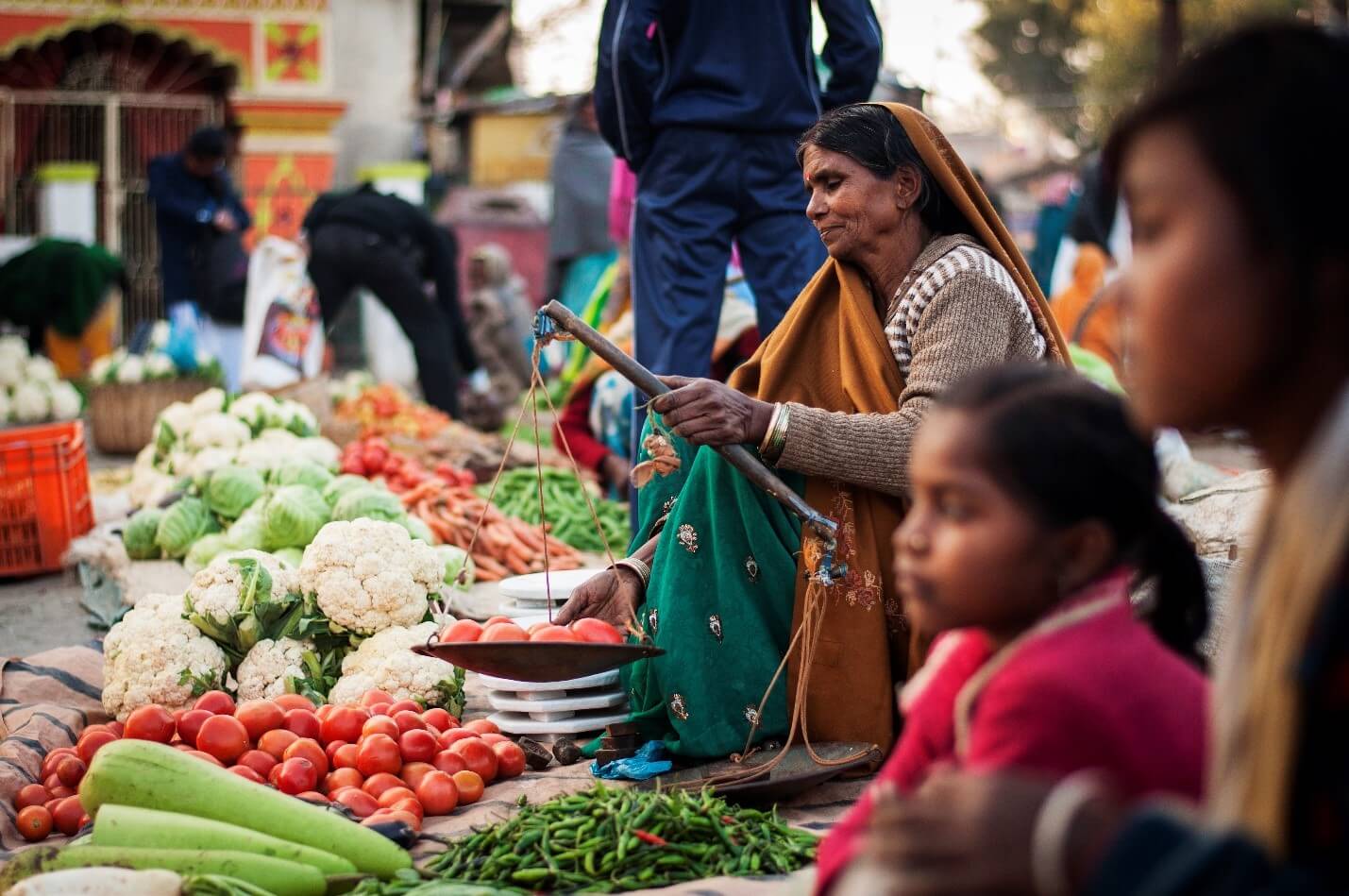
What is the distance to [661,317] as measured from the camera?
4.77 metres

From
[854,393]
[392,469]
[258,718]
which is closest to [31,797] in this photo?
[258,718]

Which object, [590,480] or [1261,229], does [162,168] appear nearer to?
[590,480]

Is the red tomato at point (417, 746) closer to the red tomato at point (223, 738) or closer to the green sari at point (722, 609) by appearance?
the red tomato at point (223, 738)

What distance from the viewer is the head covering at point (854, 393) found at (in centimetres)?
301

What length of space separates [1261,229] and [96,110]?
1665 centimetres

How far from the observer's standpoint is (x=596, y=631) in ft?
10.2

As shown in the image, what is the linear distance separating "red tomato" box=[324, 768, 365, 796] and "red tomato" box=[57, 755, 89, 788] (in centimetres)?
57

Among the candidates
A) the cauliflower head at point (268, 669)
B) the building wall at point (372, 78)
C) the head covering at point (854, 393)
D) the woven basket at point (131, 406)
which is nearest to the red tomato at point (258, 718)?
the cauliflower head at point (268, 669)

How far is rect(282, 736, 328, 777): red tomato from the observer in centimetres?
301

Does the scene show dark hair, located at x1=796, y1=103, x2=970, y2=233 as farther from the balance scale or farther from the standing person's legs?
the standing person's legs

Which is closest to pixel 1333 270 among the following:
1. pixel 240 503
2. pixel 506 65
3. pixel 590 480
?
pixel 240 503

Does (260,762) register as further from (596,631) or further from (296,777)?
(596,631)

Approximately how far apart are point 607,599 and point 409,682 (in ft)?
2.12

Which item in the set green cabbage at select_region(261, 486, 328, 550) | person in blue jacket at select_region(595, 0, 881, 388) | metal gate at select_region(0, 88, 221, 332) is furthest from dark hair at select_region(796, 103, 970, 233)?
metal gate at select_region(0, 88, 221, 332)
